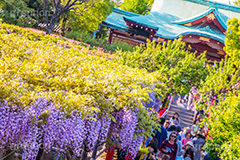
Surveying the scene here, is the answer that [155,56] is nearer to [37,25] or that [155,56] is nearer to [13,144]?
[13,144]

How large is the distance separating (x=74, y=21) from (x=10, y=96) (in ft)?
79.6

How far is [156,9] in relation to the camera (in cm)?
3048

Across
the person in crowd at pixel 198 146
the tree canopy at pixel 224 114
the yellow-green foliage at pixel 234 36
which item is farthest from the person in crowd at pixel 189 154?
the yellow-green foliage at pixel 234 36

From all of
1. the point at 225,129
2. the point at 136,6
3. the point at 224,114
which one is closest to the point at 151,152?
the point at 225,129

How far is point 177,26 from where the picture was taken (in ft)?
85.6

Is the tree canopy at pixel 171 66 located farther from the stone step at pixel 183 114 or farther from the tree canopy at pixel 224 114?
the stone step at pixel 183 114

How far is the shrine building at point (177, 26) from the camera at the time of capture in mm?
21719

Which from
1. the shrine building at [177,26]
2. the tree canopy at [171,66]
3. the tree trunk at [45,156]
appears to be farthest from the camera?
the shrine building at [177,26]

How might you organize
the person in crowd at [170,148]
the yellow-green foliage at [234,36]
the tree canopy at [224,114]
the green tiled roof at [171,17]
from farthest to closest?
1. the green tiled roof at [171,17]
2. the yellow-green foliage at [234,36]
3. the tree canopy at [224,114]
4. the person in crowd at [170,148]

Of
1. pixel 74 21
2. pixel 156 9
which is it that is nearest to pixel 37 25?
pixel 74 21

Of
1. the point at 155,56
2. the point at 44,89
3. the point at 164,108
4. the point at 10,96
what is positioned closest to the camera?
the point at 10,96

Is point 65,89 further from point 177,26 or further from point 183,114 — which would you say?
point 177,26

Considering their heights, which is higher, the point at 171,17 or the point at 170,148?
the point at 171,17

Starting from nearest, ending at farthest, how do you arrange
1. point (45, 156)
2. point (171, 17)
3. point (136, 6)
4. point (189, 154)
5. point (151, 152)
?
point (45, 156) < point (151, 152) < point (189, 154) < point (171, 17) < point (136, 6)
